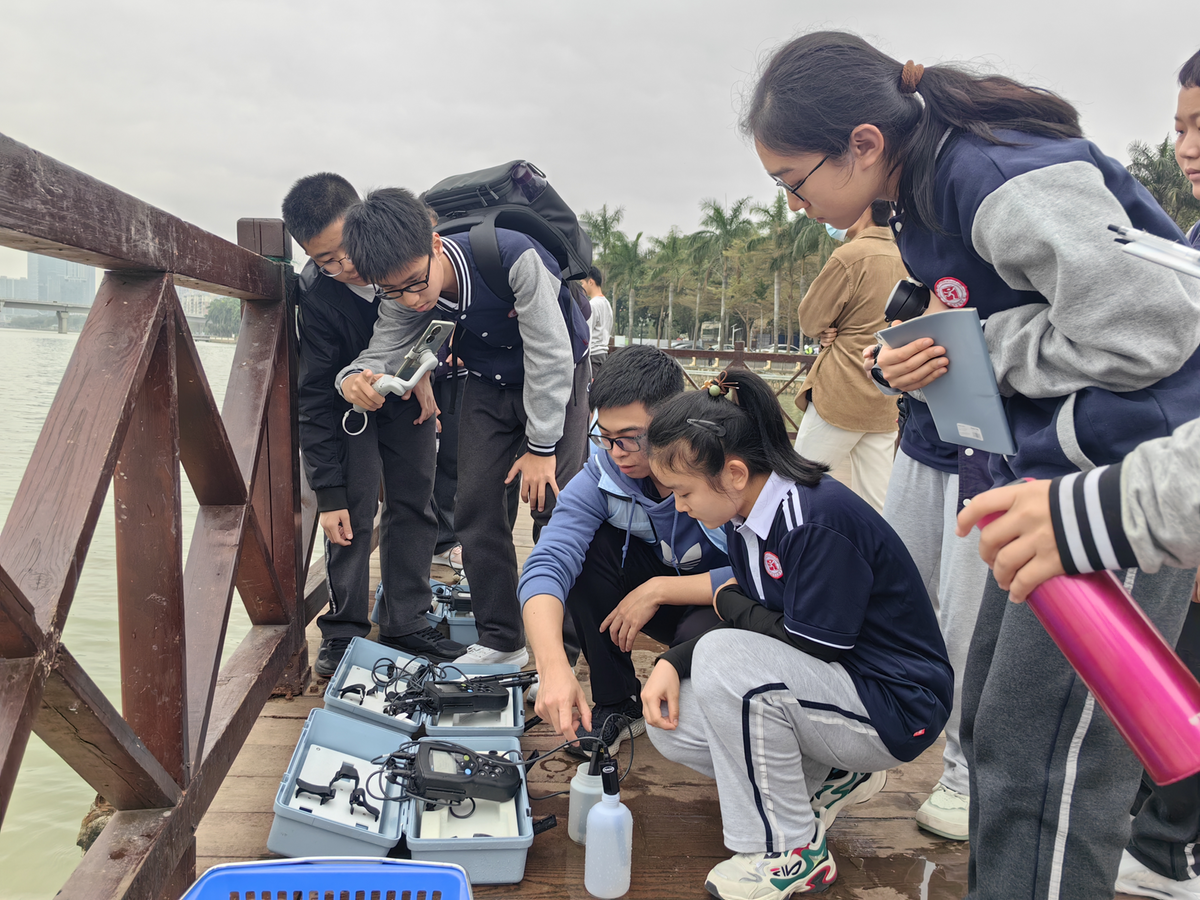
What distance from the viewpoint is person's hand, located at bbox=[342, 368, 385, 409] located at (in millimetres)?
2521

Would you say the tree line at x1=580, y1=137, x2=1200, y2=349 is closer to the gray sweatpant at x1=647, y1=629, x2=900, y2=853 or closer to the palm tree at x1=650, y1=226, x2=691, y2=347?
the palm tree at x1=650, y1=226, x2=691, y2=347

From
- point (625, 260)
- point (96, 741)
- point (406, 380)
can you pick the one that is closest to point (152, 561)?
point (96, 741)

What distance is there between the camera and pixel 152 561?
1492 mm

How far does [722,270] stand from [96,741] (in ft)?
163

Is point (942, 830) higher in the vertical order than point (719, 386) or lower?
lower

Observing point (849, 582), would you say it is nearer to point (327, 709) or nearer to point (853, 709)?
point (853, 709)

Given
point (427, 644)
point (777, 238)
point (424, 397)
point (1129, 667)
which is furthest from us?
point (777, 238)

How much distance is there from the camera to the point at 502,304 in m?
2.53

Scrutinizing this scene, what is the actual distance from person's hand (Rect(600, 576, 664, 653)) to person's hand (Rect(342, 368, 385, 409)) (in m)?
1.02

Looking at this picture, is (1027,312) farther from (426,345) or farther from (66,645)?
(66,645)

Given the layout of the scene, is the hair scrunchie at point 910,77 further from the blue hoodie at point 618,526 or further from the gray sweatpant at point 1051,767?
the blue hoodie at point 618,526

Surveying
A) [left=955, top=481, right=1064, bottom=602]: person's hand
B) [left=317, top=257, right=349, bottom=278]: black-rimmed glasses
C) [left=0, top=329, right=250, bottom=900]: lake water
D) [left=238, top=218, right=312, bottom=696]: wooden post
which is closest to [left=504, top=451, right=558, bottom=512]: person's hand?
[left=238, top=218, right=312, bottom=696]: wooden post

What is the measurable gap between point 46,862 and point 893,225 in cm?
408

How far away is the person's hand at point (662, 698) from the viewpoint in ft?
5.51
